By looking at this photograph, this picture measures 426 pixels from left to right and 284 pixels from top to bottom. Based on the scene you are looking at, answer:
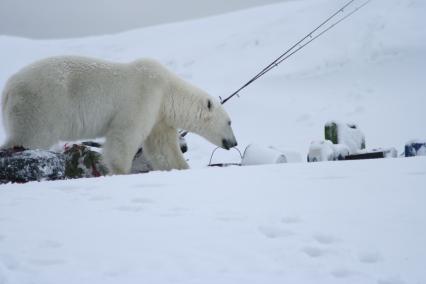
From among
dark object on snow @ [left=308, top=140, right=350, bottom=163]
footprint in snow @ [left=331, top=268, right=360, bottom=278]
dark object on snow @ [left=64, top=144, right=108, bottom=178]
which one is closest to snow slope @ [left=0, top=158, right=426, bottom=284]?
footprint in snow @ [left=331, top=268, right=360, bottom=278]

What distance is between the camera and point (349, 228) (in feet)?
5.49

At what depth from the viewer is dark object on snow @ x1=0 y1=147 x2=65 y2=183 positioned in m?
2.95

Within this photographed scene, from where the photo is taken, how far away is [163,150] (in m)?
5.01

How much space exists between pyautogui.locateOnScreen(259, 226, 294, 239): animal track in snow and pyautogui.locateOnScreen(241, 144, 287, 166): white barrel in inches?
99.9

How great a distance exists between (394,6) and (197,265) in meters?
15.5

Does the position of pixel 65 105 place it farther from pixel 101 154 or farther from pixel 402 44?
pixel 402 44

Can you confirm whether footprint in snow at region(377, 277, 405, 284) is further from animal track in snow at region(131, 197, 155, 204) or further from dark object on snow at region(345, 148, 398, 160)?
dark object on snow at region(345, 148, 398, 160)

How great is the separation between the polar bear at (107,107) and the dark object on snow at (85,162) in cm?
17

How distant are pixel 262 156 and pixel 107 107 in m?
1.48

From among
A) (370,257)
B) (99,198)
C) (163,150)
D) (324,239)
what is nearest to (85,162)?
(163,150)

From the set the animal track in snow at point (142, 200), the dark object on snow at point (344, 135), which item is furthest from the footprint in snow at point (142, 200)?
the dark object on snow at point (344, 135)

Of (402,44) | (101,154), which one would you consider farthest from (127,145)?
(402,44)

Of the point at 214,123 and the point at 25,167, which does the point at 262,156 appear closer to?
the point at 214,123

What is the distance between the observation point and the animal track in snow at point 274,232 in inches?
64.9
